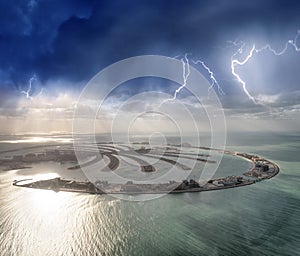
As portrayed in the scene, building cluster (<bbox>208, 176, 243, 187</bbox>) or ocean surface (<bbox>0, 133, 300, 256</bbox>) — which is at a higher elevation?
building cluster (<bbox>208, 176, 243, 187</bbox>)

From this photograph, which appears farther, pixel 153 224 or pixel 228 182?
pixel 228 182

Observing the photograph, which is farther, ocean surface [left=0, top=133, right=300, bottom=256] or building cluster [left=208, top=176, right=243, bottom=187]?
building cluster [left=208, top=176, right=243, bottom=187]

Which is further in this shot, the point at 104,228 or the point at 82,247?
the point at 104,228

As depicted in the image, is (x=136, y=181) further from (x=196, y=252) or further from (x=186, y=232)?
(x=196, y=252)

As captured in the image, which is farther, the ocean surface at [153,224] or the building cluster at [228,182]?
the building cluster at [228,182]

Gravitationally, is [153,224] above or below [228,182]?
→ below

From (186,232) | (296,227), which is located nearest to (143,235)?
(186,232)

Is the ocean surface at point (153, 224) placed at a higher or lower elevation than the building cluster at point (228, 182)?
lower

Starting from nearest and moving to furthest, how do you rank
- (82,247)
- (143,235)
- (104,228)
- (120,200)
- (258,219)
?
(82,247) < (143,235) < (104,228) < (258,219) < (120,200)
